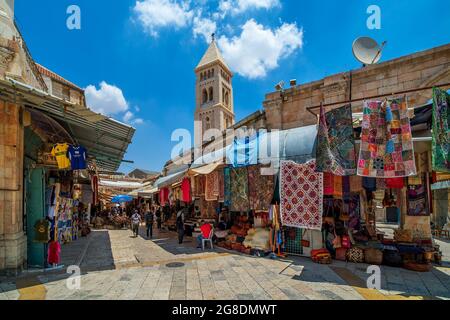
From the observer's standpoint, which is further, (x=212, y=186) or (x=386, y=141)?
(x=212, y=186)

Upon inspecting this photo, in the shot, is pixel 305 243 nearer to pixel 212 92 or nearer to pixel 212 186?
pixel 212 186

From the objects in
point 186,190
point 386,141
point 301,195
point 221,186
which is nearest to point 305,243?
point 301,195

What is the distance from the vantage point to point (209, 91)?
55.3 metres

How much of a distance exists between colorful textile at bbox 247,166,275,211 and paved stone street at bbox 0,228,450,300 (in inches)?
70.3

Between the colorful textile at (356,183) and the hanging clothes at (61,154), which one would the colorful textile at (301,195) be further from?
the hanging clothes at (61,154)

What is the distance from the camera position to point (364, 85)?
419 inches

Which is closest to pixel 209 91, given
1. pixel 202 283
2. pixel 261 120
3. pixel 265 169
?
pixel 261 120

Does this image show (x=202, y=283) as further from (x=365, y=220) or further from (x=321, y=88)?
(x=321, y=88)

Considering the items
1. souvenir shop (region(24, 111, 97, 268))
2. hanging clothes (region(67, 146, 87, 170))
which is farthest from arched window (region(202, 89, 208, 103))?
hanging clothes (region(67, 146, 87, 170))

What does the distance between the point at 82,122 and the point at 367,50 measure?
11415mm

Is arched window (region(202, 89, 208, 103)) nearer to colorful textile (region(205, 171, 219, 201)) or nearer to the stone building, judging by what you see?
colorful textile (region(205, 171, 219, 201))

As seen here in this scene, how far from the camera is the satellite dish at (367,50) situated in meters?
10.8

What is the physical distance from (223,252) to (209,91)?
163 ft

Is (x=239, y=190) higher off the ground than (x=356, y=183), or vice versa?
(x=356, y=183)
